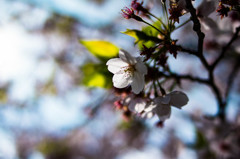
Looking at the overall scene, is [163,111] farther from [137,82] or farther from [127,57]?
[127,57]

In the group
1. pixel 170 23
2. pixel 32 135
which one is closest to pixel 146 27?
pixel 170 23

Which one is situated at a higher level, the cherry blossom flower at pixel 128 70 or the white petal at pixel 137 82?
the cherry blossom flower at pixel 128 70

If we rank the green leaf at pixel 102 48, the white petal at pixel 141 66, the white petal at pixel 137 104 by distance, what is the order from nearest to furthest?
the white petal at pixel 141 66 → the white petal at pixel 137 104 → the green leaf at pixel 102 48

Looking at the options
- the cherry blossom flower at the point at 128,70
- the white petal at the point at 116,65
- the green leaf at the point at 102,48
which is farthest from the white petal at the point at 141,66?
the green leaf at the point at 102,48

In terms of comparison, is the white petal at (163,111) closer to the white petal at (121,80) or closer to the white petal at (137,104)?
the white petal at (137,104)

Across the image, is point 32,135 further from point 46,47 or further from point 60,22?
point 60,22

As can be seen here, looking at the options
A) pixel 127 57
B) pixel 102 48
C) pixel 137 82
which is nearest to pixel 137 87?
pixel 137 82

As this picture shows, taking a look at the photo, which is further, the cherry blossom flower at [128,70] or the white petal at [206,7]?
the white petal at [206,7]
